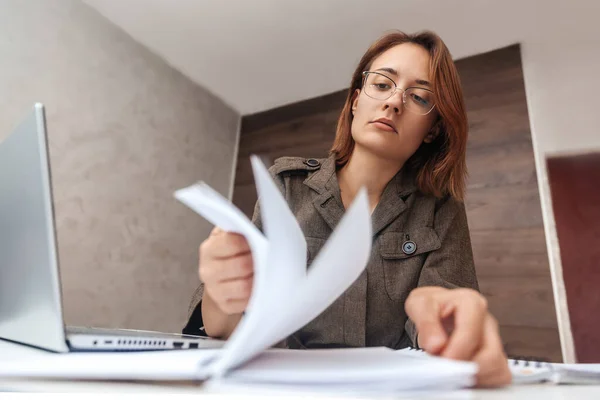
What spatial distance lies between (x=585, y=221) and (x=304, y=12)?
1.20m

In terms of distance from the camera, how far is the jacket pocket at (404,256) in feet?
2.30

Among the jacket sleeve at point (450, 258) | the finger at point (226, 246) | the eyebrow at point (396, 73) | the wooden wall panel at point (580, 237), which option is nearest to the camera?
the finger at point (226, 246)

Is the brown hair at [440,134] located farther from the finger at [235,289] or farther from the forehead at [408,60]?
the finger at [235,289]

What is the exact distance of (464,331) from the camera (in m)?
0.27

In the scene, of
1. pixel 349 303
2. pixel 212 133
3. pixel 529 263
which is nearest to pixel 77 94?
pixel 212 133

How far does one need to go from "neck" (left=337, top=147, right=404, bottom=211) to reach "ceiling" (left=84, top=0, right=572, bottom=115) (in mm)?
807

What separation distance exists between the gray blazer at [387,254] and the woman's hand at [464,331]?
1.05ft

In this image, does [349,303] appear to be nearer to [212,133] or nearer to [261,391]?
[261,391]

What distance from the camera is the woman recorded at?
69cm

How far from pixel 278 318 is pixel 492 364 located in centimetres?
16

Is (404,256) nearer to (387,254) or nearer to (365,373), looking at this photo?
(387,254)

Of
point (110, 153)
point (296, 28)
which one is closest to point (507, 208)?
point (296, 28)

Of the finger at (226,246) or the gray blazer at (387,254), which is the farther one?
the gray blazer at (387,254)

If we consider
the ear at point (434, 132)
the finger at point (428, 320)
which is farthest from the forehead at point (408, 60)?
the finger at point (428, 320)
